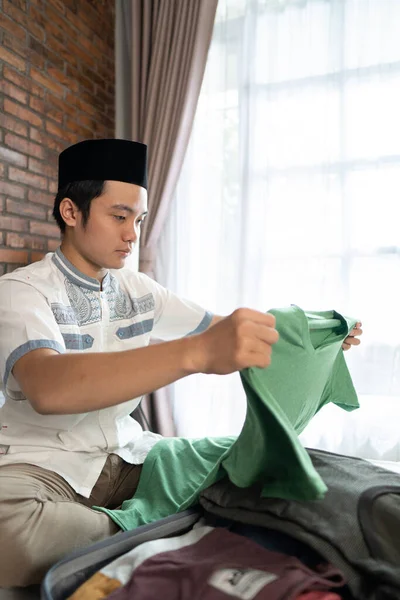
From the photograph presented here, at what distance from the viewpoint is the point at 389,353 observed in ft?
8.55

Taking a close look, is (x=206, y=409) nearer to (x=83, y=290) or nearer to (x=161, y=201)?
(x=161, y=201)

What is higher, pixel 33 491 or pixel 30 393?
pixel 30 393

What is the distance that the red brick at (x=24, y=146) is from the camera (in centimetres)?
247

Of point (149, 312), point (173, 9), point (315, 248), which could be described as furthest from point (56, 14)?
point (149, 312)

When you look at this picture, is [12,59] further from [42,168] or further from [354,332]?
[354,332]

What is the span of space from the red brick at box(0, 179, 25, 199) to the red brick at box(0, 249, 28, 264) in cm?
25

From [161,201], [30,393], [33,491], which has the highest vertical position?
[161,201]

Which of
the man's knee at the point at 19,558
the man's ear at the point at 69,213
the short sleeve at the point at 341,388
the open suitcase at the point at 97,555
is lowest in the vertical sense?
the man's knee at the point at 19,558

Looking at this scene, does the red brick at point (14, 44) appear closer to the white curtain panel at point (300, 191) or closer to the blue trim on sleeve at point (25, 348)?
the white curtain panel at point (300, 191)

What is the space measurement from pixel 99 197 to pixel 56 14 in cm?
176

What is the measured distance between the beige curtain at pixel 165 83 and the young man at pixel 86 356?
1.31 meters

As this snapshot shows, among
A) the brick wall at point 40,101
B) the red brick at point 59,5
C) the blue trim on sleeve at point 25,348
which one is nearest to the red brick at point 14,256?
the brick wall at point 40,101

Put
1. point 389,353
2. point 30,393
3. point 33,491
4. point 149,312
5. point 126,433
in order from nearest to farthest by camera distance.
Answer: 1. point 30,393
2. point 33,491
3. point 126,433
4. point 149,312
5. point 389,353

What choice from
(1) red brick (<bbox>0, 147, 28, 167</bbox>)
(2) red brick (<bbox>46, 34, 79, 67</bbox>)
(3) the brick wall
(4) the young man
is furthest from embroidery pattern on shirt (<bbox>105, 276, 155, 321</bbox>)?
(2) red brick (<bbox>46, 34, 79, 67</bbox>)
